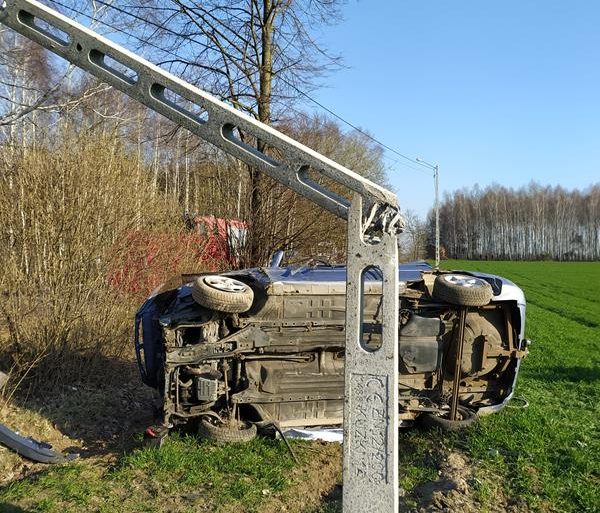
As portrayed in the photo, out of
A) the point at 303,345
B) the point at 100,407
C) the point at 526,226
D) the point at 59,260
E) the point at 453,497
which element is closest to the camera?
the point at 453,497

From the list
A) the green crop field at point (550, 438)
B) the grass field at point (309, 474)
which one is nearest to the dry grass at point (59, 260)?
the grass field at point (309, 474)

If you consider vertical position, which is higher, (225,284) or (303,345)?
(225,284)

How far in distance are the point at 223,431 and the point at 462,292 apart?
268 centimetres

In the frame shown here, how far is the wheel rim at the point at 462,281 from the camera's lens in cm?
582

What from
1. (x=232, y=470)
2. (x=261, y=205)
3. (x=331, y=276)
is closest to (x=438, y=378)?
(x=331, y=276)

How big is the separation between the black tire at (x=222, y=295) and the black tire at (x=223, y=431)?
1124 mm

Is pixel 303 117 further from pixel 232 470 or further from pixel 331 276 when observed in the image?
pixel 232 470

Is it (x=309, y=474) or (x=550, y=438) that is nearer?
(x=309, y=474)

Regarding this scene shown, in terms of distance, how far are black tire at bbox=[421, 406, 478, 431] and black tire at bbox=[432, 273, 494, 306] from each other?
45.7 inches

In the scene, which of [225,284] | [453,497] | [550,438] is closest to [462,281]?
[550,438]

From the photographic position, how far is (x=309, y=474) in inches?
195

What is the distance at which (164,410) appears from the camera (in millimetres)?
5355

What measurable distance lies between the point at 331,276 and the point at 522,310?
82.6 inches

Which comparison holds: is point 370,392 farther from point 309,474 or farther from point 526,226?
point 526,226
